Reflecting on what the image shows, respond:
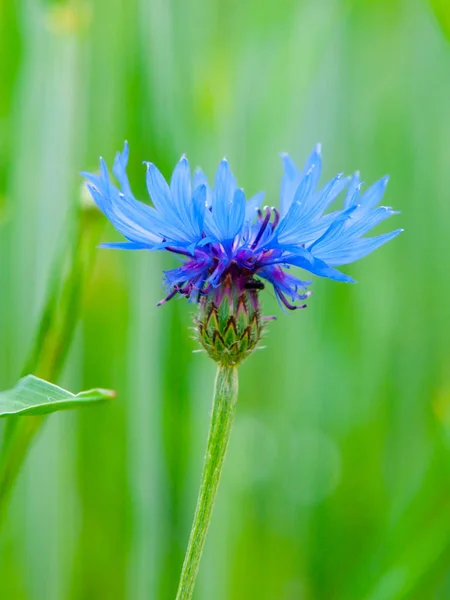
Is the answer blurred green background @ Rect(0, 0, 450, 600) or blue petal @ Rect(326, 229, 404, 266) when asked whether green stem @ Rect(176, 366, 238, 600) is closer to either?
blue petal @ Rect(326, 229, 404, 266)

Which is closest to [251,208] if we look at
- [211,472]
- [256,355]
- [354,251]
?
[354,251]

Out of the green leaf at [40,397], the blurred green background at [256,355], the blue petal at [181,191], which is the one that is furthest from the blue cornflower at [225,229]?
the blurred green background at [256,355]

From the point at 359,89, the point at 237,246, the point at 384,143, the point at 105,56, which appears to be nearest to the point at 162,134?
the point at 237,246

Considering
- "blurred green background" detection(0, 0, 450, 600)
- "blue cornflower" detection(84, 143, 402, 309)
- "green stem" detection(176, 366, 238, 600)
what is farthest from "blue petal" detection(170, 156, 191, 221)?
"blurred green background" detection(0, 0, 450, 600)

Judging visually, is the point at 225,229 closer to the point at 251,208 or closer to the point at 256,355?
the point at 251,208

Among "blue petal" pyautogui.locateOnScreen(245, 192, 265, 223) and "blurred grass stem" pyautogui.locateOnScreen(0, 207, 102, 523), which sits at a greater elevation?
"blue petal" pyautogui.locateOnScreen(245, 192, 265, 223)

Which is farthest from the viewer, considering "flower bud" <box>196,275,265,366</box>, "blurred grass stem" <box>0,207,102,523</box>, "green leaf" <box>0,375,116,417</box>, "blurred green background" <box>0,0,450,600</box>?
"blurred green background" <box>0,0,450,600</box>
